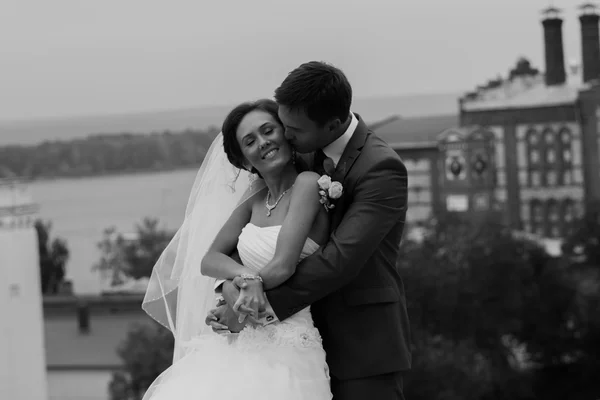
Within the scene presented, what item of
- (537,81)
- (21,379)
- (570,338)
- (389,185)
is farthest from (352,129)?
(537,81)

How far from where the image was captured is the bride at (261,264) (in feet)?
10.1

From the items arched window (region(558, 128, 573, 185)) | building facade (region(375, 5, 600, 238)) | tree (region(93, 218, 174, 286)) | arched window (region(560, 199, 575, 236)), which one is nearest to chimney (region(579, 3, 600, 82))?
building facade (region(375, 5, 600, 238))

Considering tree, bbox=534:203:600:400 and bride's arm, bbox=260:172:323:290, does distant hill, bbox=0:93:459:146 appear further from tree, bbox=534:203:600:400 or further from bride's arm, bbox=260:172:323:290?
bride's arm, bbox=260:172:323:290

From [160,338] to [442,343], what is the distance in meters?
5.42

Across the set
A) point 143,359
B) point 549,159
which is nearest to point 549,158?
point 549,159

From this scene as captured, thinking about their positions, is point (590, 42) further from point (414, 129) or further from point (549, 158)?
point (414, 129)

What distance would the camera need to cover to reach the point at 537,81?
42.3 meters

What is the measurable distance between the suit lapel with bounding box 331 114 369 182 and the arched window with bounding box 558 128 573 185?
39.9 m

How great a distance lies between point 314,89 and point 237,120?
0.90 feet

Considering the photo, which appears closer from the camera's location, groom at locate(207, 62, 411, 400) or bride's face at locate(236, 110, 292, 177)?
groom at locate(207, 62, 411, 400)

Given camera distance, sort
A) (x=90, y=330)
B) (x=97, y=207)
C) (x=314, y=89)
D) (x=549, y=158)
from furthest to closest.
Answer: (x=97, y=207) → (x=549, y=158) → (x=90, y=330) → (x=314, y=89)

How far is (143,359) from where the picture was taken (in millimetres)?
22938

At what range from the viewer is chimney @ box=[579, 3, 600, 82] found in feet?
134

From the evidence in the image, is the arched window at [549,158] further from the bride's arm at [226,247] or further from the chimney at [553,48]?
the bride's arm at [226,247]
